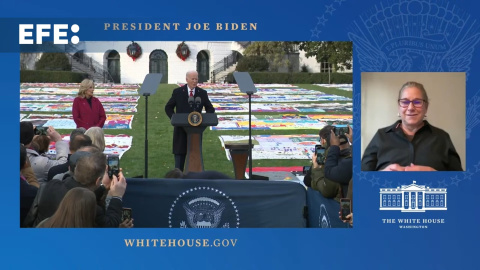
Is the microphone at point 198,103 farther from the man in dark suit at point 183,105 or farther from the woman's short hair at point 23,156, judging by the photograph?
the woman's short hair at point 23,156

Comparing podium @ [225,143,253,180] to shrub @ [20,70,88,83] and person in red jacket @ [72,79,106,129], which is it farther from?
shrub @ [20,70,88,83]

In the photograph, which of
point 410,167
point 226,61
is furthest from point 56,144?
point 410,167

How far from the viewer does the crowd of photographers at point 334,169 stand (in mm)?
9625

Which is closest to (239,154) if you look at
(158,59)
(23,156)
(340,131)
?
(340,131)

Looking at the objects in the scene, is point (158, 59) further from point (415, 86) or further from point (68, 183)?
point (415, 86)

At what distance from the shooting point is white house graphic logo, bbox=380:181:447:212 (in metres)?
9.61

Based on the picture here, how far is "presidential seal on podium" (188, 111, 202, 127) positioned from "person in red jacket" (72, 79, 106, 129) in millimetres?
819

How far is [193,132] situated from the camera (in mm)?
10016

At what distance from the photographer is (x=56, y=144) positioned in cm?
982

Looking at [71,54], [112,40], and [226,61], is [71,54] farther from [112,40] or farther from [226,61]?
[226,61]

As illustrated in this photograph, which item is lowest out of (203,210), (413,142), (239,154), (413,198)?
(203,210)

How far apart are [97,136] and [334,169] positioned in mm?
2127

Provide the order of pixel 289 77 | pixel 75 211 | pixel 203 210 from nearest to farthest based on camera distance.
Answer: pixel 75 211, pixel 203 210, pixel 289 77

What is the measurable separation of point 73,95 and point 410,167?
3052 mm
